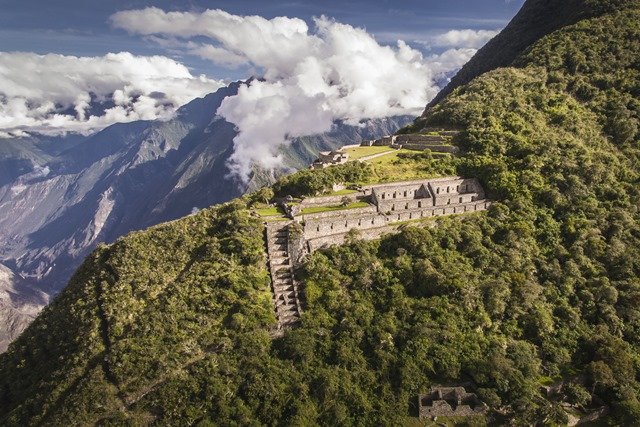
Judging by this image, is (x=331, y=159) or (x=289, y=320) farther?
(x=331, y=159)

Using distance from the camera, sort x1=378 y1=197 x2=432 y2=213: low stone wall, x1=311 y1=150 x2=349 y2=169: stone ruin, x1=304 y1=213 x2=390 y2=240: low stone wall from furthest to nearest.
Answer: x1=311 y1=150 x2=349 y2=169: stone ruin, x1=378 y1=197 x2=432 y2=213: low stone wall, x1=304 y1=213 x2=390 y2=240: low stone wall

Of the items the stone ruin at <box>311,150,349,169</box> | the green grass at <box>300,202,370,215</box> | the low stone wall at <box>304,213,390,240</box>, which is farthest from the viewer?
the stone ruin at <box>311,150,349,169</box>

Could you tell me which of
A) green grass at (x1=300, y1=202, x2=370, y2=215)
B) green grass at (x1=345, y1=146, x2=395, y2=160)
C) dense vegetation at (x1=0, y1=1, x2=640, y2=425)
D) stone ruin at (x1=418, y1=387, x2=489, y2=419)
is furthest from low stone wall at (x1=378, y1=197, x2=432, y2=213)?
stone ruin at (x1=418, y1=387, x2=489, y2=419)

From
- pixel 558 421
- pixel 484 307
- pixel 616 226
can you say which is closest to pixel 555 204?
pixel 616 226

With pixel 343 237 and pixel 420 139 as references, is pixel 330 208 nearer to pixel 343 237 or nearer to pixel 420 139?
pixel 343 237

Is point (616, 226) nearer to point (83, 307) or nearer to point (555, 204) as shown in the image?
point (555, 204)

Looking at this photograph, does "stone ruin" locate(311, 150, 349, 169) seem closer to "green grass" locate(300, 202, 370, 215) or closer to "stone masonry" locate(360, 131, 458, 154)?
"stone masonry" locate(360, 131, 458, 154)

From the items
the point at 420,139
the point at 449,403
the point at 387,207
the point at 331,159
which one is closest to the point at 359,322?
the point at 449,403

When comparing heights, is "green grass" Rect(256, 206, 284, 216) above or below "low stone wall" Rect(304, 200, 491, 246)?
above

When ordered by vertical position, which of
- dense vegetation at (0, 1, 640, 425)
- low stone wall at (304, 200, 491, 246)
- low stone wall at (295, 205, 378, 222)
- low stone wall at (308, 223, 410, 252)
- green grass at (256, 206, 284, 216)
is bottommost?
dense vegetation at (0, 1, 640, 425)
